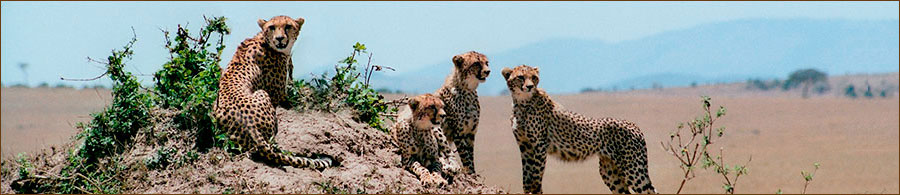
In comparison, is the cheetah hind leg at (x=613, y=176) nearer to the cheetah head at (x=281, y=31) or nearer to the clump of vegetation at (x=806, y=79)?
the cheetah head at (x=281, y=31)

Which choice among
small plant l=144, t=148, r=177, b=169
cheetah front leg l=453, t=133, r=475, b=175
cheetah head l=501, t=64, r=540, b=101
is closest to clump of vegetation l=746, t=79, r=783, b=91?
cheetah head l=501, t=64, r=540, b=101

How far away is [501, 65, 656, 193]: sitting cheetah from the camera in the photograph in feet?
26.7

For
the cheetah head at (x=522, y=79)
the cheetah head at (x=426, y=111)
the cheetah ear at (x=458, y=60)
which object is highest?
the cheetah ear at (x=458, y=60)

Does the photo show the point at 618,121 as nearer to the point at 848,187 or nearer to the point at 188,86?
the point at 188,86

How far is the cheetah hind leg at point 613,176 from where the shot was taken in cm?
857

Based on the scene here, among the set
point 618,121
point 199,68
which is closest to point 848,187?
point 618,121

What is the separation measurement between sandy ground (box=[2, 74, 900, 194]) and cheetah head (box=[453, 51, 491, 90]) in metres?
12.7

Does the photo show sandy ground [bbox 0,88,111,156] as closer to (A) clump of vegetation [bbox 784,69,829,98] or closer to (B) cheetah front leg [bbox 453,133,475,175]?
(B) cheetah front leg [bbox 453,133,475,175]

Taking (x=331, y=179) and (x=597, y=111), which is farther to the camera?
(x=597, y=111)

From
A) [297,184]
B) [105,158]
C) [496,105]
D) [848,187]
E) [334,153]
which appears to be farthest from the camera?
[496,105]

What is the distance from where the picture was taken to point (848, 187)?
28562 millimetres

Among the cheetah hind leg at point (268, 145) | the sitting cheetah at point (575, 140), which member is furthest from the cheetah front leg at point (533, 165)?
the cheetah hind leg at point (268, 145)

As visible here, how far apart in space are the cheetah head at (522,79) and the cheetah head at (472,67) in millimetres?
256

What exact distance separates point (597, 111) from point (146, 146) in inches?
1920
